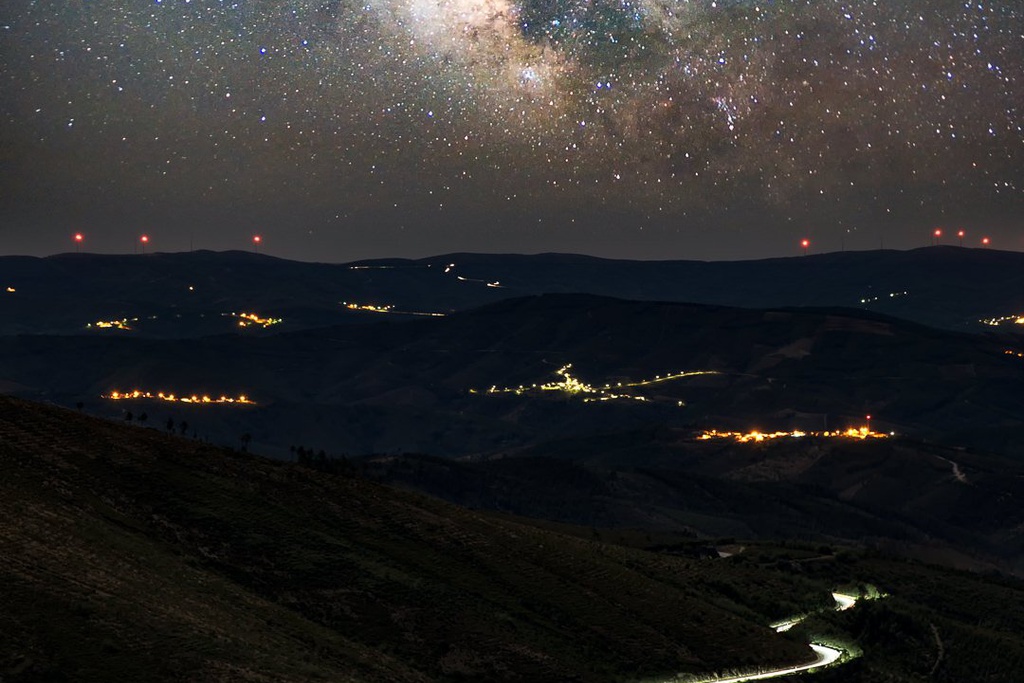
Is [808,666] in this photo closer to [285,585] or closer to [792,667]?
[792,667]

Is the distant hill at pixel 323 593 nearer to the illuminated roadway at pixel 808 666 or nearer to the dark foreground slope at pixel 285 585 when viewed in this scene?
the dark foreground slope at pixel 285 585

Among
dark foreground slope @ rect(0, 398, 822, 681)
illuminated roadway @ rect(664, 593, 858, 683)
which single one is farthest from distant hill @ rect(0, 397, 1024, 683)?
illuminated roadway @ rect(664, 593, 858, 683)

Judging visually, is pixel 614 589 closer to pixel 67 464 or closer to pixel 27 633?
pixel 67 464

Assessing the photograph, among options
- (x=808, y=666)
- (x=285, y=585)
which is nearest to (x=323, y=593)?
(x=285, y=585)

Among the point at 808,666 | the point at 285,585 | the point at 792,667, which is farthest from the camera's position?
the point at 808,666

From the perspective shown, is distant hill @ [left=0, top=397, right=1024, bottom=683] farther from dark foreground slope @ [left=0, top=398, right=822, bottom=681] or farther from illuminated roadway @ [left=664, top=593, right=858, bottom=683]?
illuminated roadway @ [left=664, top=593, right=858, bottom=683]

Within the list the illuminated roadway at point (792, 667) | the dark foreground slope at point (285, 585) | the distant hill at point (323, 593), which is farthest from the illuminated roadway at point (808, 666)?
the dark foreground slope at point (285, 585)

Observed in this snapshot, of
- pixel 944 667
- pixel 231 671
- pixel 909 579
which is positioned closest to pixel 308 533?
pixel 231 671
